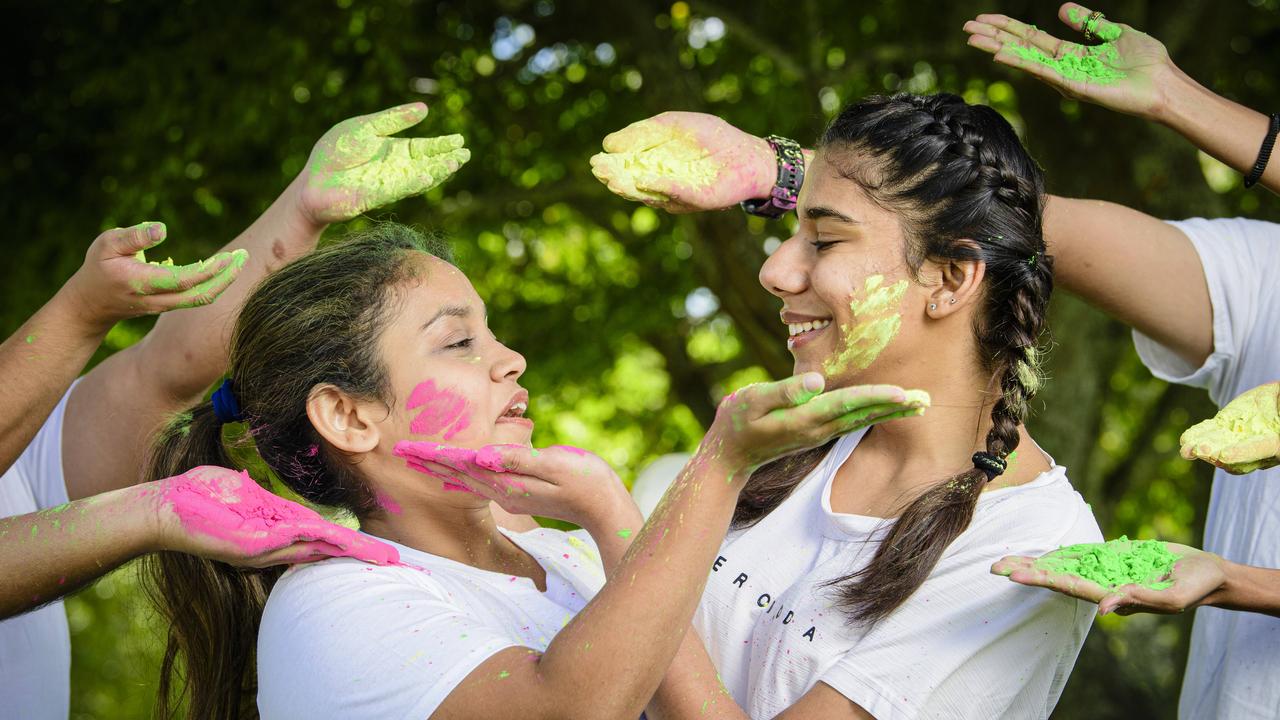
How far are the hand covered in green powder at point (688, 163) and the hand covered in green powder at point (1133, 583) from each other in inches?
55.7

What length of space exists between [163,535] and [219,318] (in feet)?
3.83

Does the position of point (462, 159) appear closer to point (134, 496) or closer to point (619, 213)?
point (134, 496)

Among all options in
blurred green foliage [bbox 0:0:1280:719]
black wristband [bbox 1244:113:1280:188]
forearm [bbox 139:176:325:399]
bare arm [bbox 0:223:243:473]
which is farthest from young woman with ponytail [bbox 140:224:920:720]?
blurred green foliage [bbox 0:0:1280:719]

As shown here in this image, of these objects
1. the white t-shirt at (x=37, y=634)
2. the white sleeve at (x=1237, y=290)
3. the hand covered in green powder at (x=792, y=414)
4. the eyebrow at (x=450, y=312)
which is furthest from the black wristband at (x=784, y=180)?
the white t-shirt at (x=37, y=634)

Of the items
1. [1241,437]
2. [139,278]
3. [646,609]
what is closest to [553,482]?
[646,609]

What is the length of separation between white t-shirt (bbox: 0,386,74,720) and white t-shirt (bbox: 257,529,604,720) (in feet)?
3.80

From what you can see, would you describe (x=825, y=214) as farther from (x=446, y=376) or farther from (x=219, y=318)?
(x=219, y=318)

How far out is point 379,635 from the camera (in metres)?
2.24

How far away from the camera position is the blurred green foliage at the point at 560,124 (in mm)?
6285

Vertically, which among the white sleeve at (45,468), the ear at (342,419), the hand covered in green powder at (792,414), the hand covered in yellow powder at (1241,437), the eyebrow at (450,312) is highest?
the hand covered in green powder at (792,414)

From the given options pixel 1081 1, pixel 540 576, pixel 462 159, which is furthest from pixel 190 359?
pixel 1081 1

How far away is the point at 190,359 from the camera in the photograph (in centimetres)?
345

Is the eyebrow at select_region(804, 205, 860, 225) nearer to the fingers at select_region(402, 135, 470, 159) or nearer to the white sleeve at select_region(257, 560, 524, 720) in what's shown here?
the fingers at select_region(402, 135, 470, 159)

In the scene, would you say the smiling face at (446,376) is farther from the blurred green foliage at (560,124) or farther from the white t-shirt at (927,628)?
the blurred green foliage at (560,124)
